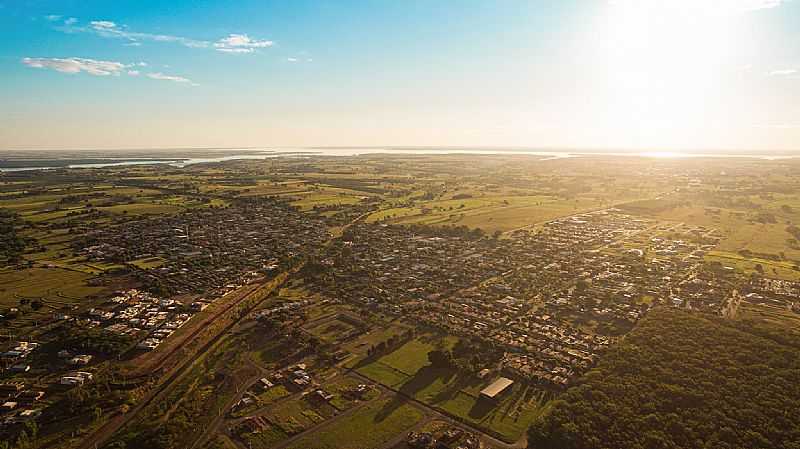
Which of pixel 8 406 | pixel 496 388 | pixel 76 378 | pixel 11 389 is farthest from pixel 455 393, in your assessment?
pixel 11 389

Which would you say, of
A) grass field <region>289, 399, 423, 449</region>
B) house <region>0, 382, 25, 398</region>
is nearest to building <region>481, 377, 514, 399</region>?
grass field <region>289, 399, 423, 449</region>

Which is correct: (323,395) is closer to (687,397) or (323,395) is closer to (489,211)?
(687,397)

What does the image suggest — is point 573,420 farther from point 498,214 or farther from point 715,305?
point 498,214

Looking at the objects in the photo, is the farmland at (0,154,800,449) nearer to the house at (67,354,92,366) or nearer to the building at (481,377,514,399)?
the house at (67,354,92,366)

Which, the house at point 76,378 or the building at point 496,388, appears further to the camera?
the house at point 76,378

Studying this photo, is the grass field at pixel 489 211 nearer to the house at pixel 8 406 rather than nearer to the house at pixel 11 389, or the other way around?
the house at pixel 11 389

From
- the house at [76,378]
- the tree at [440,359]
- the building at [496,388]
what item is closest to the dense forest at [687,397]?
the building at [496,388]
